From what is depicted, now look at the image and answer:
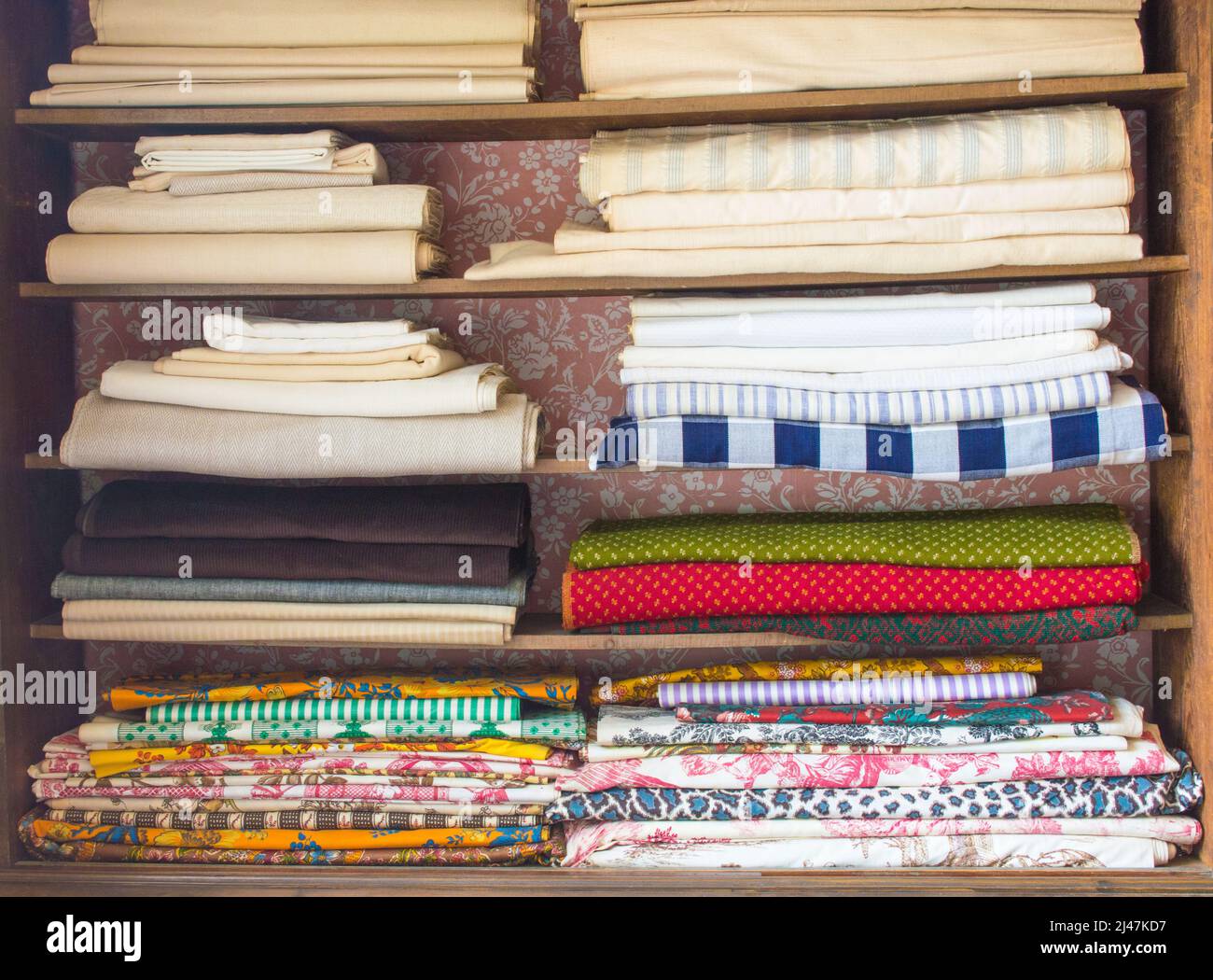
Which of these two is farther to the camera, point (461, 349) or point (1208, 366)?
point (461, 349)

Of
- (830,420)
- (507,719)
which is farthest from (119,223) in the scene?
(830,420)

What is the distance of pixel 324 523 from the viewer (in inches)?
80.5

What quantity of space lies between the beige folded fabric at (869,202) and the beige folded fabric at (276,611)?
30.5 inches

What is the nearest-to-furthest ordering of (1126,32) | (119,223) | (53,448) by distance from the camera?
(1126,32)
(119,223)
(53,448)

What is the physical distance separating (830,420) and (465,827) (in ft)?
3.34

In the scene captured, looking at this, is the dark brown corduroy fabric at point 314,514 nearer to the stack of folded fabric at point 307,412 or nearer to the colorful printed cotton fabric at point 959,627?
the stack of folded fabric at point 307,412

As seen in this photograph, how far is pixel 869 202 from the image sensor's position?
6.28 ft

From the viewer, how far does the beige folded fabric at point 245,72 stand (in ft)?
6.46

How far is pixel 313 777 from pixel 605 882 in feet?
1.97

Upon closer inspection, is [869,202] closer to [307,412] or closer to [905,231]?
[905,231]

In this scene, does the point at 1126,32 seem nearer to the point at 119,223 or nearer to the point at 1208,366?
the point at 1208,366

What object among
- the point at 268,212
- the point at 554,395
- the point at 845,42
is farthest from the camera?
the point at 554,395

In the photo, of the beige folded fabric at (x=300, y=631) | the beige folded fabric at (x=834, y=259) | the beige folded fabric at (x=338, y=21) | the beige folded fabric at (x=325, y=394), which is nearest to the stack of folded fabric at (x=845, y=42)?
the beige folded fabric at (x=338, y=21)

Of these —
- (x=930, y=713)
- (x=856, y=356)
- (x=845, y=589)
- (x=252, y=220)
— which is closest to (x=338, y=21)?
(x=252, y=220)
